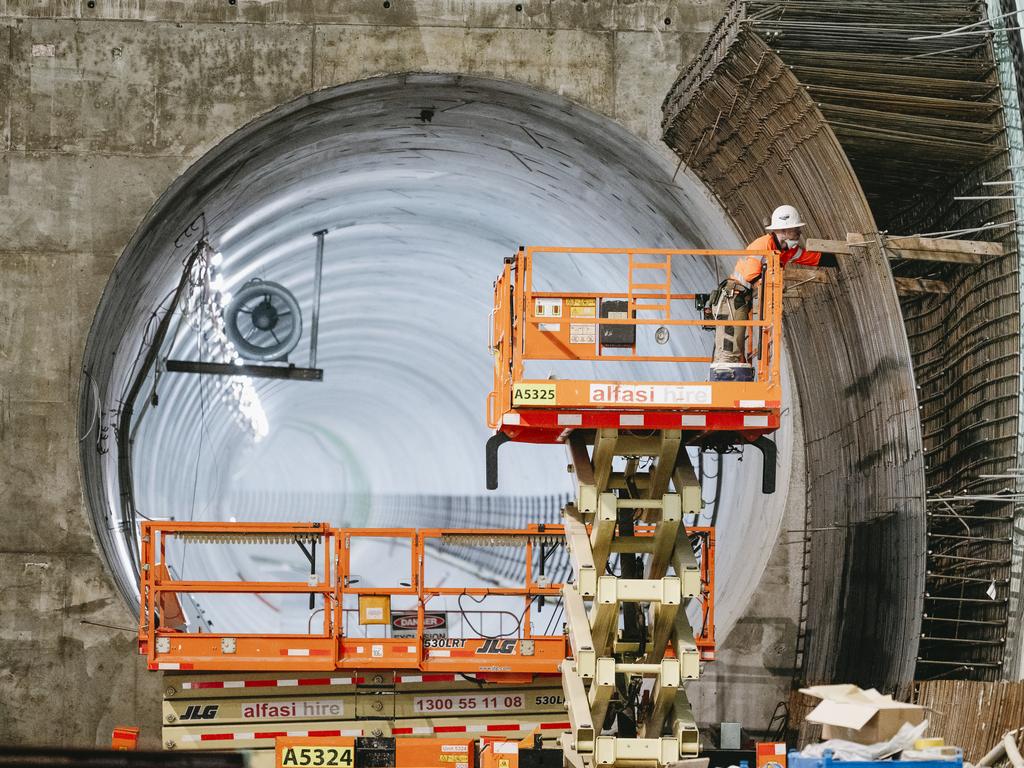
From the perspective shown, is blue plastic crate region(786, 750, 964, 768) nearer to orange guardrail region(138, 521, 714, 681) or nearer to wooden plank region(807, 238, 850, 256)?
orange guardrail region(138, 521, 714, 681)

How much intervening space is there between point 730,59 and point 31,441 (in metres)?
6.97

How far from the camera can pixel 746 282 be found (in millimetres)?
9383

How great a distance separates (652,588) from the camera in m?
9.04

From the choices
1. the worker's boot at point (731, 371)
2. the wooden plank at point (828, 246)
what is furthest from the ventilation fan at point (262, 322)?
the worker's boot at point (731, 371)

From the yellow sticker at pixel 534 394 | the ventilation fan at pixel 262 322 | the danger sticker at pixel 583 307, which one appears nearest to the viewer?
the yellow sticker at pixel 534 394

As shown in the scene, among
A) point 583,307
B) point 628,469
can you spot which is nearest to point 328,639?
point 628,469

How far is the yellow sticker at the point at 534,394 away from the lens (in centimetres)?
878

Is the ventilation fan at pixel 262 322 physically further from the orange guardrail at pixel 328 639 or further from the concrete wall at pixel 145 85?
the orange guardrail at pixel 328 639

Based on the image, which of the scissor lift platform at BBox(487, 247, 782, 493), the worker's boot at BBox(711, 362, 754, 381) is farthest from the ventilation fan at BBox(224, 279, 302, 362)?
the worker's boot at BBox(711, 362, 754, 381)

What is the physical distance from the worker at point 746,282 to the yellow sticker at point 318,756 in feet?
13.0

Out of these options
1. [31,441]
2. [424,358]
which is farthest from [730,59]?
[424,358]

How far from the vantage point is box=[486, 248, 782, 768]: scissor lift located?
8828 mm

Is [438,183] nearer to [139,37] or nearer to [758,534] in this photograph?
[139,37]

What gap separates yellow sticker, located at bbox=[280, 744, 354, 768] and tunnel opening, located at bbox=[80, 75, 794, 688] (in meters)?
2.84
